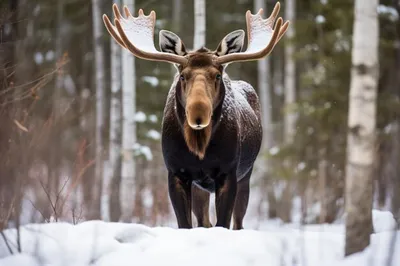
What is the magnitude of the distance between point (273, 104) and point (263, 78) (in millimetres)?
10129

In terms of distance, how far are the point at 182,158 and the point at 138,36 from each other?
134 centimetres

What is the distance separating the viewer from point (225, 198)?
18.0 feet

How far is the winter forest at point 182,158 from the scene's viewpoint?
4.53 metres

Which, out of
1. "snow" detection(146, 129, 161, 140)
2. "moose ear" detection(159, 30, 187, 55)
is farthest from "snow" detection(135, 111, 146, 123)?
"moose ear" detection(159, 30, 187, 55)

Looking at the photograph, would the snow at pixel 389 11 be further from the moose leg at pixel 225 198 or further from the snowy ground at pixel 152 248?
the snowy ground at pixel 152 248

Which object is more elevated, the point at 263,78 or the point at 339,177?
the point at 263,78

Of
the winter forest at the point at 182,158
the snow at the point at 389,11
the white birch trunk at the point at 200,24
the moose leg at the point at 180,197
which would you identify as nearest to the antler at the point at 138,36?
the winter forest at the point at 182,158

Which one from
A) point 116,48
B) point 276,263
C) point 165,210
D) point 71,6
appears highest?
point 71,6

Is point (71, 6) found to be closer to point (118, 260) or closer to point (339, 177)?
point (339, 177)

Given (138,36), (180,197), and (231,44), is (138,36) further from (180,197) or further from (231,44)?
(180,197)

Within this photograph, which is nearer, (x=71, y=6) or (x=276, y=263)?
(x=276, y=263)

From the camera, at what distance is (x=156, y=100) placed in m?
15.7

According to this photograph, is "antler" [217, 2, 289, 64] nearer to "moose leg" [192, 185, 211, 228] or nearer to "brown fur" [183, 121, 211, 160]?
"brown fur" [183, 121, 211, 160]

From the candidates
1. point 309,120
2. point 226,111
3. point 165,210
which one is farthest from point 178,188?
point 309,120
